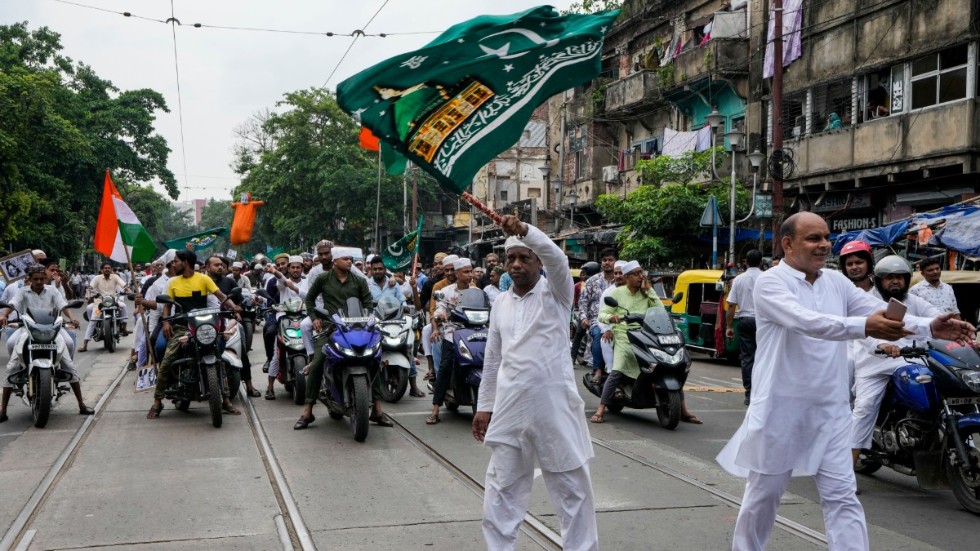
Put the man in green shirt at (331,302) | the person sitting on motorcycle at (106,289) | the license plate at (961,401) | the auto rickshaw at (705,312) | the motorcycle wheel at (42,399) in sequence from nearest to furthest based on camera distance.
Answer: the license plate at (961,401)
the motorcycle wheel at (42,399)
the man in green shirt at (331,302)
the auto rickshaw at (705,312)
the person sitting on motorcycle at (106,289)

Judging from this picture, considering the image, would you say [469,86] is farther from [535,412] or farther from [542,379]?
[535,412]

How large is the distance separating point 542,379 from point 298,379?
22.1 ft

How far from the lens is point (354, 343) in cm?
853

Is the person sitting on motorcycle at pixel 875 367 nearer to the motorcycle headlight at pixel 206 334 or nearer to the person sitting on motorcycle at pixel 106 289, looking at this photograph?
the motorcycle headlight at pixel 206 334

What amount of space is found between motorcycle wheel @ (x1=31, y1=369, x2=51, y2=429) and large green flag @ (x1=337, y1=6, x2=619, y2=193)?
5107mm

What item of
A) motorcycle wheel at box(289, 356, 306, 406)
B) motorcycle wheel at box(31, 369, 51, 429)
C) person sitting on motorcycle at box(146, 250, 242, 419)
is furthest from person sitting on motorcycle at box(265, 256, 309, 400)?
motorcycle wheel at box(31, 369, 51, 429)

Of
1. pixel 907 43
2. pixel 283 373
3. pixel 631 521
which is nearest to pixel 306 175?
pixel 907 43

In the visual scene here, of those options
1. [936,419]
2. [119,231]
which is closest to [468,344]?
[936,419]

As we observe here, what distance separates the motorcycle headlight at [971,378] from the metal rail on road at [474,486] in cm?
285

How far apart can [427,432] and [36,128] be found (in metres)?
31.4

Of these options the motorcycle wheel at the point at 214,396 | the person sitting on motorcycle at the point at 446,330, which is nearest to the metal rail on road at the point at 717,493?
the person sitting on motorcycle at the point at 446,330

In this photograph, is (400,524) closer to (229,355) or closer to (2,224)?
(229,355)

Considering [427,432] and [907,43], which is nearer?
[427,432]

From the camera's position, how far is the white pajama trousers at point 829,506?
3.91 meters
